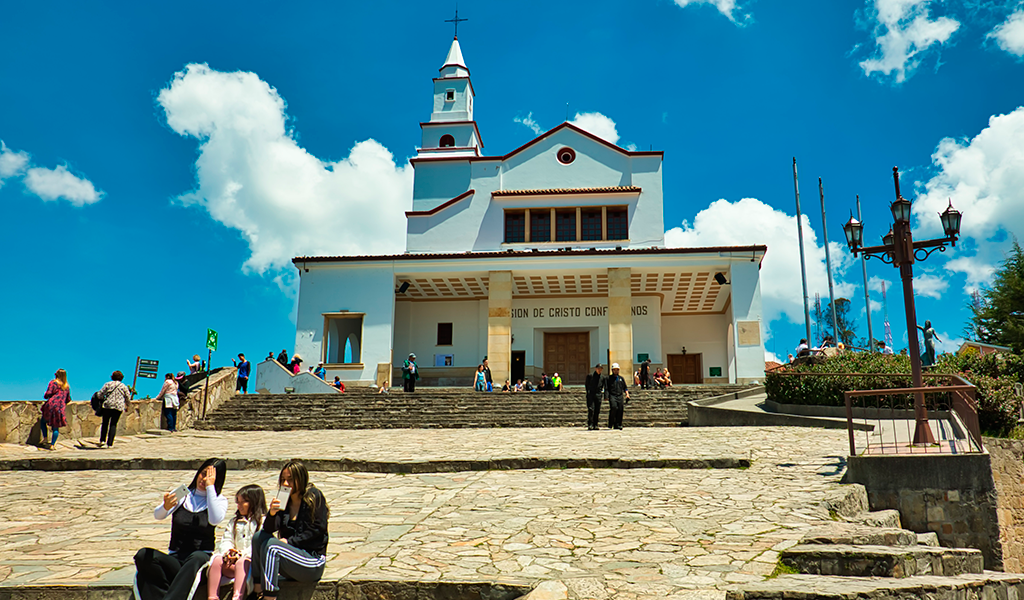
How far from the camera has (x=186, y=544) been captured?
514cm

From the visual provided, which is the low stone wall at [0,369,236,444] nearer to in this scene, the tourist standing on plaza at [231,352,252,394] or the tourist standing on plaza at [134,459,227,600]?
the tourist standing on plaza at [231,352,252,394]

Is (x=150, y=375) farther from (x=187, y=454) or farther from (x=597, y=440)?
(x=597, y=440)

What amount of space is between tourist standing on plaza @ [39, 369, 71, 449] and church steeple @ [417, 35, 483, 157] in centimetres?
2630

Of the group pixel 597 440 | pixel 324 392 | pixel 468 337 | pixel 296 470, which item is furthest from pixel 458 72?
pixel 296 470

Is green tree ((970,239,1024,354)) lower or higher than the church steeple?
lower

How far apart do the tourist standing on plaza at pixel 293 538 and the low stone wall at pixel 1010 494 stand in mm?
8782

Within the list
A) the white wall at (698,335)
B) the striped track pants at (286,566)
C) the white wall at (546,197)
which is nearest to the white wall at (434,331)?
the white wall at (546,197)

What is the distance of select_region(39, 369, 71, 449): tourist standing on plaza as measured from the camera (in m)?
13.0

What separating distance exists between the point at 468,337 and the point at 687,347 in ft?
31.4

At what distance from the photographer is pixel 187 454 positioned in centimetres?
1201

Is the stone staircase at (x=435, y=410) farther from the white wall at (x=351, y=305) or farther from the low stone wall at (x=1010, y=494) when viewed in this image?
the low stone wall at (x=1010, y=494)

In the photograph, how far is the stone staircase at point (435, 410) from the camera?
687 inches

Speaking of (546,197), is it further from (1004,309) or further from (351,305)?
(1004,309)

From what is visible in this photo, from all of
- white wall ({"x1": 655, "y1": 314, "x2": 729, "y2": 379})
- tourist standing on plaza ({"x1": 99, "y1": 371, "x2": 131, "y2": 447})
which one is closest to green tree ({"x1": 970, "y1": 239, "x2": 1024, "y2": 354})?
white wall ({"x1": 655, "y1": 314, "x2": 729, "y2": 379})
